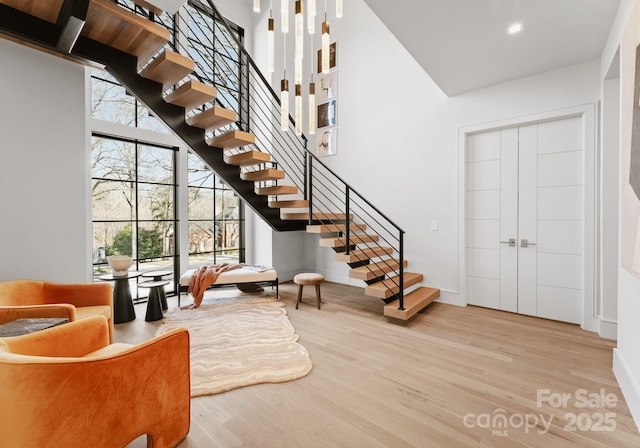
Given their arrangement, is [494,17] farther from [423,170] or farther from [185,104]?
[185,104]

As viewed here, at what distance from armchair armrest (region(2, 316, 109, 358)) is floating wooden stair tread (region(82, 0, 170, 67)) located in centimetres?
230

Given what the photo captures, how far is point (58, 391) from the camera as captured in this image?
4.00 ft

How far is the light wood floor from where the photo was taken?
1.69m

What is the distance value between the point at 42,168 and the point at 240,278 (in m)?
2.47

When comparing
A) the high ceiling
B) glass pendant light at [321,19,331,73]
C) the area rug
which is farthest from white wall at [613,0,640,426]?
the area rug

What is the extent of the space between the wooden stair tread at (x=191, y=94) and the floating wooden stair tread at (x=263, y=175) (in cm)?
103

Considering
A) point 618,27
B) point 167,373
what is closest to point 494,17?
point 618,27

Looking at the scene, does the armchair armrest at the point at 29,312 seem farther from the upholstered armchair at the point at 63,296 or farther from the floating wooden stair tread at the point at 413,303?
the floating wooden stair tread at the point at 413,303

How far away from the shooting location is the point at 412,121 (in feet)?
14.8

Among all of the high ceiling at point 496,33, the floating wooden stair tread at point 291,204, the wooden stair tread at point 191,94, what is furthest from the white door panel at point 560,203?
the wooden stair tread at point 191,94

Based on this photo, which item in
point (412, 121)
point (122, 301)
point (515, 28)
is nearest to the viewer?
point (515, 28)

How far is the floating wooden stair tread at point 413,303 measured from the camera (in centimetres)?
338

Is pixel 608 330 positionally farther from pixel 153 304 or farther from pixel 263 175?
pixel 153 304

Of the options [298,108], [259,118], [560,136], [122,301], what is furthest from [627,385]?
[259,118]
